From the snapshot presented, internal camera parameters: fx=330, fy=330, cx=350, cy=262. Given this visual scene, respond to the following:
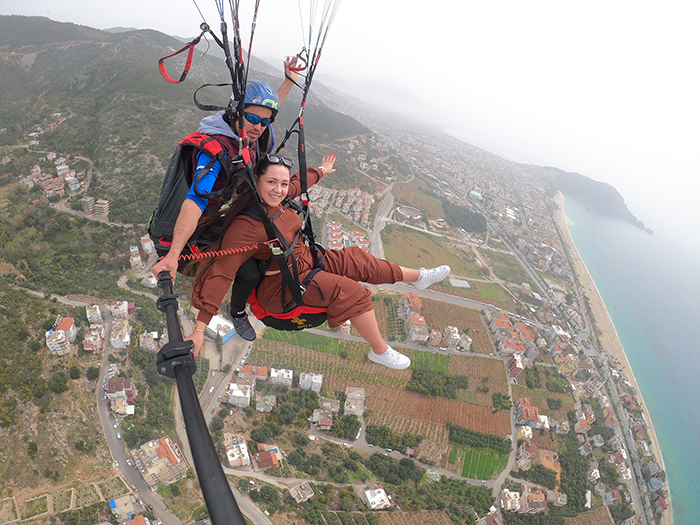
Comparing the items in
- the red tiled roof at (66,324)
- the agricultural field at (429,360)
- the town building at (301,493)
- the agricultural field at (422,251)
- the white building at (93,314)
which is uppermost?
the agricultural field at (422,251)

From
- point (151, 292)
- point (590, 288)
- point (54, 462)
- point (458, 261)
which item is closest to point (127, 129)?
point (151, 292)

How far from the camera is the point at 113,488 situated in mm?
12797

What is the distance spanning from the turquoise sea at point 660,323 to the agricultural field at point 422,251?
19.5 meters

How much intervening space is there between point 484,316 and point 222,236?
30.0m

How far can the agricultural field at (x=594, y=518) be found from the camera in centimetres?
1797

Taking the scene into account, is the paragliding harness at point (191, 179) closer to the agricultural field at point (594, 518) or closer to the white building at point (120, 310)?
the white building at point (120, 310)

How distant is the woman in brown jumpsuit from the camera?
2.29 metres

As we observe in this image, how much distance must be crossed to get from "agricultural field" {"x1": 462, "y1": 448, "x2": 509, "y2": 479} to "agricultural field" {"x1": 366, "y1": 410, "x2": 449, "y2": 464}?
4.60ft

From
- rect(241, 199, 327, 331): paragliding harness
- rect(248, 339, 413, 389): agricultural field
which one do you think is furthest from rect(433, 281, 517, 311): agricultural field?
rect(241, 199, 327, 331): paragliding harness

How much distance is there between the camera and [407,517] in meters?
15.0

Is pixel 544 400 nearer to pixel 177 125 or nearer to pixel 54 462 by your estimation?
pixel 54 462

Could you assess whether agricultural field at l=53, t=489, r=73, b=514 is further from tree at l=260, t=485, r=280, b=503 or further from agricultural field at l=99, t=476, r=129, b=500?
tree at l=260, t=485, r=280, b=503

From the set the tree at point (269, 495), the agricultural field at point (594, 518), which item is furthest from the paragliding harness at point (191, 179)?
the agricultural field at point (594, 518)

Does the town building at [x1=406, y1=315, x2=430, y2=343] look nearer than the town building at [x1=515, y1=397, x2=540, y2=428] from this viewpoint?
No
